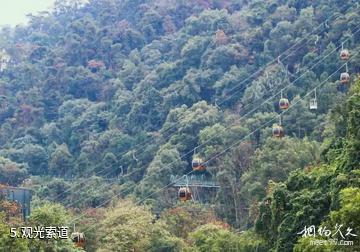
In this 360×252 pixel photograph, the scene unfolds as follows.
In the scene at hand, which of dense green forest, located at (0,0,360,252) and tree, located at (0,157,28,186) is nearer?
dense green forest, located at (0,0,360,252)

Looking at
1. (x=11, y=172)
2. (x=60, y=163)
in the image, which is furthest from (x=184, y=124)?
(x=11, y=172)

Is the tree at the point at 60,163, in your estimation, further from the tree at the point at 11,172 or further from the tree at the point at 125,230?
the tree at the point at 125,230

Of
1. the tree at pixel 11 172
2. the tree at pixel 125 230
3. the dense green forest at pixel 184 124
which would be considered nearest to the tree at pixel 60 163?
the dense green forest at pixel 184 124

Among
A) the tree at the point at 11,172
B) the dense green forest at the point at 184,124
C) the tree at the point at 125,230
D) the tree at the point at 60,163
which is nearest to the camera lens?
the dense green forest at the point at 184,124

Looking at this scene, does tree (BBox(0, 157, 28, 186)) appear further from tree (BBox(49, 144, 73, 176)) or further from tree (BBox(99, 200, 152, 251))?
tree (BBox(99, 200, 152, 251))

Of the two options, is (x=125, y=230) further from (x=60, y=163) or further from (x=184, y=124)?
(x=60, y=163)

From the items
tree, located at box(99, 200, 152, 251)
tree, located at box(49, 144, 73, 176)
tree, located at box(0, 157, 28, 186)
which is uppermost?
tree, located at box(49, 144, 73, 176)

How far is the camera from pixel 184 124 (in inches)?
1543

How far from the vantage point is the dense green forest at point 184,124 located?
2161 centimetres

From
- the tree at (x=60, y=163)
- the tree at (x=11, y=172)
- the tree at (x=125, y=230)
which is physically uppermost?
the tree at (x=60, y=163)

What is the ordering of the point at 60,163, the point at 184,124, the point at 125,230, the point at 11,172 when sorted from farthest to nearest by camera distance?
the point at 60,163
the point at 11,172
the point at 184,124
the point at 125,230

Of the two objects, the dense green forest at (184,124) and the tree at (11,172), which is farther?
the tree at (11,172)

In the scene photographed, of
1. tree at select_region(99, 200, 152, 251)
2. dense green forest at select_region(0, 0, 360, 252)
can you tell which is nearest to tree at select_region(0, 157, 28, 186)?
dense green forest at select_region(0, 0, 360, 252)

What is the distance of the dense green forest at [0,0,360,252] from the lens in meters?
21.6
